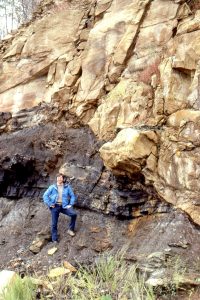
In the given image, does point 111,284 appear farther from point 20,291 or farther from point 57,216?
point 57,216

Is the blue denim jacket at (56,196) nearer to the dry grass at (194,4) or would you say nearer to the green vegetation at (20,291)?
the green vegetation at (20,291)

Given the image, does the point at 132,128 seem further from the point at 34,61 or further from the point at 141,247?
the point at 34,61

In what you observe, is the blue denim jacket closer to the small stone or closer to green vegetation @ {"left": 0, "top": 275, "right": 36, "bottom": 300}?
the small stone

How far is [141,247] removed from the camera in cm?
693

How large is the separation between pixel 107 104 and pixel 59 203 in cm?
279

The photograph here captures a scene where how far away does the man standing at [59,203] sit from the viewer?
795 centimetres

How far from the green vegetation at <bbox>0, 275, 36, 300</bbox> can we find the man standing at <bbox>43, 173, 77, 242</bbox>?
2.23m

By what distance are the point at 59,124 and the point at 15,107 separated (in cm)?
183

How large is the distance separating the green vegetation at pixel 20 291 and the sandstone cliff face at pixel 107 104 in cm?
270

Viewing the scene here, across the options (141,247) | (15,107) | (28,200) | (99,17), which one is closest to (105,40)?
(99,17)

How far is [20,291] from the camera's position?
557cm

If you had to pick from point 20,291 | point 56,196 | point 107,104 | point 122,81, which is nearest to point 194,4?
point 122,81

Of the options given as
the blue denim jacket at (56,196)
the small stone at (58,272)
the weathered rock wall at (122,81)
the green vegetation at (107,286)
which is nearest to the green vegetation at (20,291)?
the green vegetation at (107,286)

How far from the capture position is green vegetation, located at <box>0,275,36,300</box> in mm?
5430
